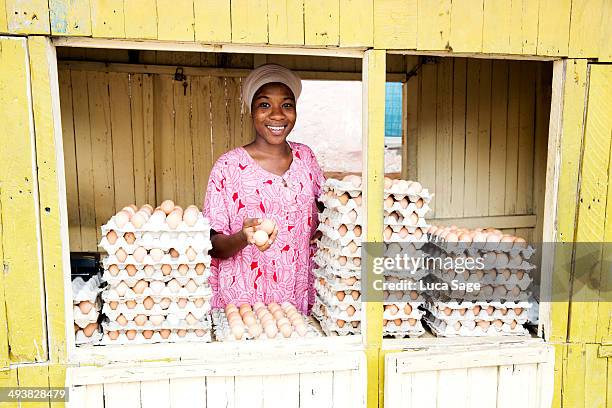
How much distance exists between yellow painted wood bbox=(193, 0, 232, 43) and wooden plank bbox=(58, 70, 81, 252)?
8.67 ft

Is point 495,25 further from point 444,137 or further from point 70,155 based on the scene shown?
point 70,155

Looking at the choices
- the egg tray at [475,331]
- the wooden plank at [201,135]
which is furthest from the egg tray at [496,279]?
the wooden plank at [201,135]

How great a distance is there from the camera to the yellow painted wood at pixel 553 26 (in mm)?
2199

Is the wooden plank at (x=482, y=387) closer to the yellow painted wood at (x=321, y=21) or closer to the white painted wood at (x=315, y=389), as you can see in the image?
the white painted wood at (x=315, y=389)

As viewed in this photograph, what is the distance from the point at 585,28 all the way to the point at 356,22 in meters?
1.04

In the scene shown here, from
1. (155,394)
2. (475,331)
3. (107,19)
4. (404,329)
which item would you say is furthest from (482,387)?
(107,19)

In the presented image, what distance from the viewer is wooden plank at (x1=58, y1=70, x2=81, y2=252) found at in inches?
163

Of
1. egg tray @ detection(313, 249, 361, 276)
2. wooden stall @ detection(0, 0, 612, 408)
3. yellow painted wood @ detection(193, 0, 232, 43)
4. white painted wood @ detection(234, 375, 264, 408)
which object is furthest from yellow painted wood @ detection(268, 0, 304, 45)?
white painted wood @ detection(234, 375, 264, 408)

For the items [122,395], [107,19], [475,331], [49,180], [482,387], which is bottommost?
[482,387]

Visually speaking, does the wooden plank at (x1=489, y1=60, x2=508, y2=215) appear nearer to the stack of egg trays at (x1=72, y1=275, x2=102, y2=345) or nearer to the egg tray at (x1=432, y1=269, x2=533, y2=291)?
the egg tray at (x1=432, y1=269, x2=533, y2=291)

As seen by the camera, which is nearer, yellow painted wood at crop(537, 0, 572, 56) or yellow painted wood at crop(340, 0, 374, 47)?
yellow painted wood at crop(340, 0, 374, 47)

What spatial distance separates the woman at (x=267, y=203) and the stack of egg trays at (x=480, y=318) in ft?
2.73

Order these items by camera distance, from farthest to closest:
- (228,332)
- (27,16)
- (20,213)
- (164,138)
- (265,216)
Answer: (164,138), (265,216), (228,332), (20,213), (27,16)

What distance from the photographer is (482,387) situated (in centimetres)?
236
